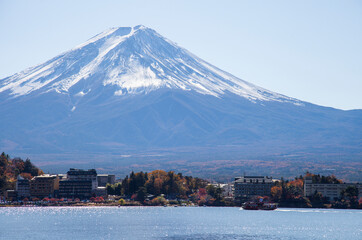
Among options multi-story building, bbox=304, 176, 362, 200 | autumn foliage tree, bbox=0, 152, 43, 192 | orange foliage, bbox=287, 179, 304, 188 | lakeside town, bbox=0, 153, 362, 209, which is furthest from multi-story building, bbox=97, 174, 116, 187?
multi-story building, bbox=304, 176, 362, 200

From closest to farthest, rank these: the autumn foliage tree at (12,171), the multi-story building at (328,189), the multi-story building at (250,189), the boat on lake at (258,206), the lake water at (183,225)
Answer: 1. the lake water at (183,225)
2. the boat on lake at (258,206)
3. the multi-story building at (328,189)
4. the multi-story building at (250,189)
5. the autumn foliage tree at (12,171)

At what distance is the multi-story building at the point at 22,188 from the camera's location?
563 ft

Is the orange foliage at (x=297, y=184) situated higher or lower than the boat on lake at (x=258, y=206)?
higher

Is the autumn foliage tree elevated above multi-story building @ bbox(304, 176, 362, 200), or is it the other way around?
the autumn foliage tree

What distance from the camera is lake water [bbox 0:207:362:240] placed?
9806 centimetres

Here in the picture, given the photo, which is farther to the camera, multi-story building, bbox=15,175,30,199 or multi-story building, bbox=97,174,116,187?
multi-story building, bbox=97,174,116,187

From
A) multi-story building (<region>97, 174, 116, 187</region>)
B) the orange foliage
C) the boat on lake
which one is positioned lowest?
the boat on lake

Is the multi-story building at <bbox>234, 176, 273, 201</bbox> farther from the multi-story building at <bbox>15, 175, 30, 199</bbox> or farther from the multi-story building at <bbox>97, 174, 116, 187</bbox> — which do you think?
the multi-story building at <bbox>15, 175, 30, 199</bbox>

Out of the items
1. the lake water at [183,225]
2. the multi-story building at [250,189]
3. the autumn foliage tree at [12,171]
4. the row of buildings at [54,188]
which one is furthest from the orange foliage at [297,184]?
the autumn foliage tree at [12,171]

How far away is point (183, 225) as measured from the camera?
11125cm

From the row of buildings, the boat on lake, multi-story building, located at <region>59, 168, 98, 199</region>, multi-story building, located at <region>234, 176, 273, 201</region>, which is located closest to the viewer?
the boat on lake

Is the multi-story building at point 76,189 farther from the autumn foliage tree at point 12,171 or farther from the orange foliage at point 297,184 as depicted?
the orange foliage at point 297,184

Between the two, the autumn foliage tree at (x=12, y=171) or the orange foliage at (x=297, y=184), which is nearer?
the orange foliage at (x=297, y=184)

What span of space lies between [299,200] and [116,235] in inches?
2689
